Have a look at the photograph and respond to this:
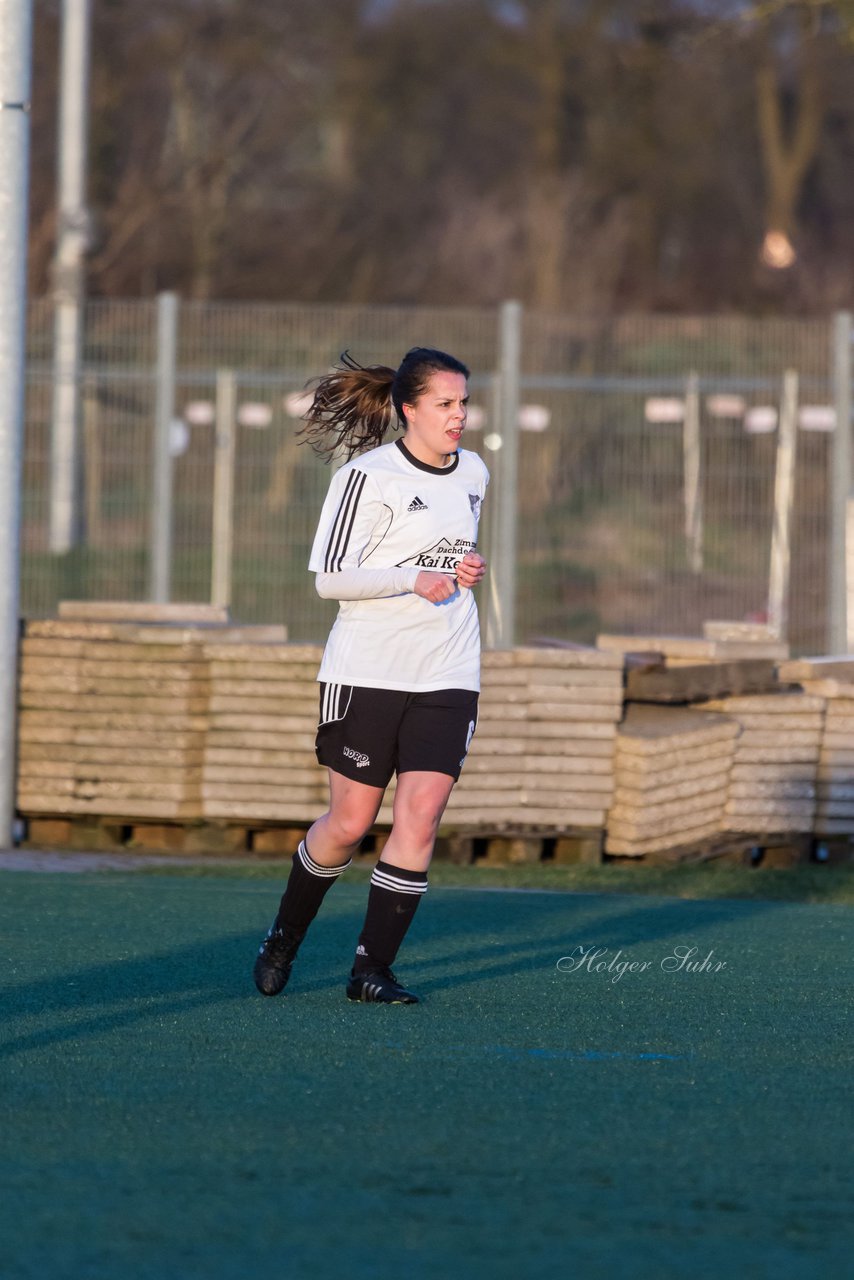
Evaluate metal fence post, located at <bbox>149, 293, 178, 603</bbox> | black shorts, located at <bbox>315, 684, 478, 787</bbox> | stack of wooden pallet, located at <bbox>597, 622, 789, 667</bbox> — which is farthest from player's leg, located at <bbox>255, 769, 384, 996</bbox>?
metal fence post, located at <bbox>149, 293, 178, 603</bbox>

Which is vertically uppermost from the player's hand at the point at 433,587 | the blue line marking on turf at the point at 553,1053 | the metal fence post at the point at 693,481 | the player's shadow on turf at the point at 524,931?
the metal fence post at the point at 693,481

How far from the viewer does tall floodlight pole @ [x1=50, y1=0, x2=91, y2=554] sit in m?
17.0

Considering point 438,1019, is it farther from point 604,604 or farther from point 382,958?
point 604,604

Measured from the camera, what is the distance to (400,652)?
6051 millimetres

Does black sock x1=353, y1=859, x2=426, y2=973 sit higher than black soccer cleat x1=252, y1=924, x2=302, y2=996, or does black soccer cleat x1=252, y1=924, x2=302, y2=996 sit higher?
black sock x1=353, y1=859, x2=426, y2=973

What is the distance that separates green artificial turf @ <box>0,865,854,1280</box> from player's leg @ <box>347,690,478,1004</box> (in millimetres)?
139

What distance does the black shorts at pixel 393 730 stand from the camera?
6059 millimetres

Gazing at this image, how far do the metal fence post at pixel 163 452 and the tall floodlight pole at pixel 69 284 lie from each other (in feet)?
2.27

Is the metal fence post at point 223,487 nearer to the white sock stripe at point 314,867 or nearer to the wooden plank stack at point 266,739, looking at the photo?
the wooden plank stack at point 266,739

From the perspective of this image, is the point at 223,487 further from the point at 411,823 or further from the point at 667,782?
the point at 411,823

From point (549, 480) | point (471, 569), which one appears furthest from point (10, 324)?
point (549, 480)

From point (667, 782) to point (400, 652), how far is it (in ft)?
12.7

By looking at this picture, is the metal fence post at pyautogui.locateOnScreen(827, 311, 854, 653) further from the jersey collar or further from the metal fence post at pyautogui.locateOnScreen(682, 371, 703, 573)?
the jersey collar

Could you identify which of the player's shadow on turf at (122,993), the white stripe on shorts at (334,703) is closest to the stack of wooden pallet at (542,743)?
the player's shadow on turf at (122,993)
